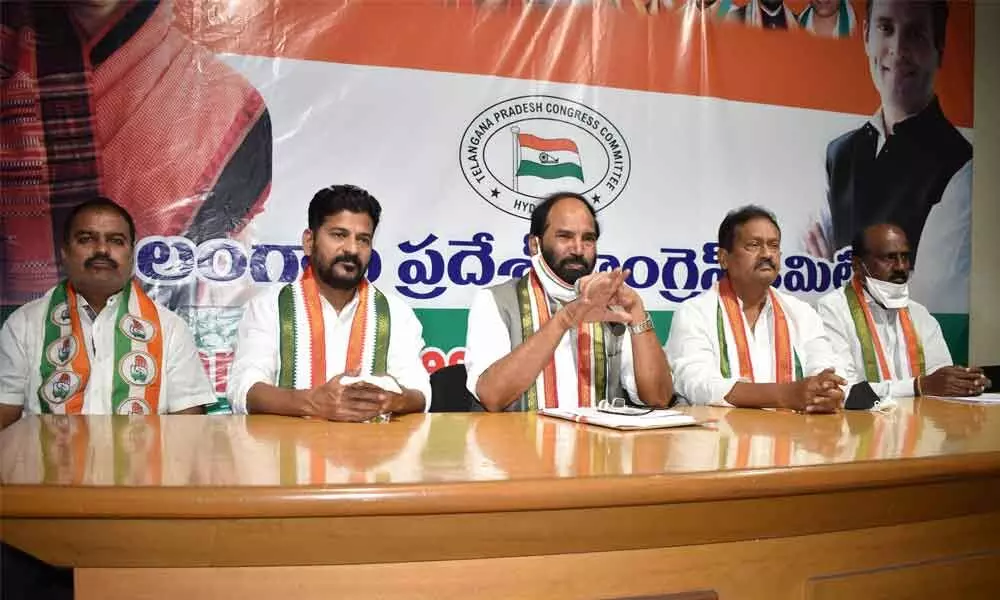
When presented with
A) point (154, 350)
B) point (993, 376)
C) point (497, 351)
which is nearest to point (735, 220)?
point (497, 351)

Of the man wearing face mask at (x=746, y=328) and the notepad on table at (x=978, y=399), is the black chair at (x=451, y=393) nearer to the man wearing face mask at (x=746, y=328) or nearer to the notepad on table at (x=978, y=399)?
the man wearing face mask at (x=746, y=328)

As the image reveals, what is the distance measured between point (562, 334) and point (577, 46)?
148 centimetres

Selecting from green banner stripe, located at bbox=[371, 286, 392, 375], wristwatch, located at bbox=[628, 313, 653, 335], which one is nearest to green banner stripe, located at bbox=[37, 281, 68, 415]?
green banner stripe, located at bbox=[371, 286, 392, 375]

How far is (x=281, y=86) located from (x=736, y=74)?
209 cm

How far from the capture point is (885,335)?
4.00 metres

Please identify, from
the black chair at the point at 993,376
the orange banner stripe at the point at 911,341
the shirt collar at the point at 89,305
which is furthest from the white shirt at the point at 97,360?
the black chair at the point at 993,376

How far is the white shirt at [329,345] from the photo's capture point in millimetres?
2736

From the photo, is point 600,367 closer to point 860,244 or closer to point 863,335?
point 863,335

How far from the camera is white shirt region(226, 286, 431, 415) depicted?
274cm

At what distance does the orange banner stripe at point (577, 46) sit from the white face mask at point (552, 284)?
2.99 ft

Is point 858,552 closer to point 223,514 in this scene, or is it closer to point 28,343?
point 223,514

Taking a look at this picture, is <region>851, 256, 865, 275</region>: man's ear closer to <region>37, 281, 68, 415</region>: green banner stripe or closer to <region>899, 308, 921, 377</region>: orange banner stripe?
<region>899, 308, 921, 377</region>: orange banner stripe

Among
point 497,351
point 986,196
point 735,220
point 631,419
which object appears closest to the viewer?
point 631,419

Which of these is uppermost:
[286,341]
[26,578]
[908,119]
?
[908,119]
